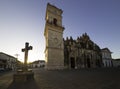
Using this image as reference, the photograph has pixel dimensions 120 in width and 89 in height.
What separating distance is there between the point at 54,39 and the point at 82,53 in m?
14.1

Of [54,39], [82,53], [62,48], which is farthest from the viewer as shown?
[82,53]

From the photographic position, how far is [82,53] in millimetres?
36312

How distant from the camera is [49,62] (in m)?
25.3

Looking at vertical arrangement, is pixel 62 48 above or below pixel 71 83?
above

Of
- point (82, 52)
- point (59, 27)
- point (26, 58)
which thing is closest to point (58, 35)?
point (59, 27)

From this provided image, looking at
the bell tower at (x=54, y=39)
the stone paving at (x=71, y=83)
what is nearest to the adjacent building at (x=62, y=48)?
the bell tower at (x=54, y=39)

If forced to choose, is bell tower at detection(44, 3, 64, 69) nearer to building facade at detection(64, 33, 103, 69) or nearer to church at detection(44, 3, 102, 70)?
church at detection(44, 3, 102, 70)

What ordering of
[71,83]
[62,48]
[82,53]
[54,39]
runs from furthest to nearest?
1. [82,53]
2. [62,48]
3. [54,39]
4. [71,83]

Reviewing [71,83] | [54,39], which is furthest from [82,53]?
[71,83]

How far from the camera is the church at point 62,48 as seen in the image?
26.7 m

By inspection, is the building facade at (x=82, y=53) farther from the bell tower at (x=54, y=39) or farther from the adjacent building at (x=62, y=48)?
the bell tower at (x=54, y=39)

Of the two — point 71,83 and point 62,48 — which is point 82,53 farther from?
point 71,83

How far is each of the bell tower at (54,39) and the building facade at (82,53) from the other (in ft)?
13.5

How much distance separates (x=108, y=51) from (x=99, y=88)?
184 feet
